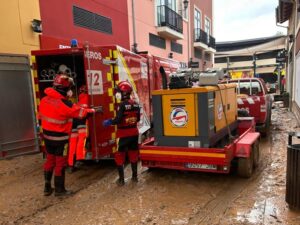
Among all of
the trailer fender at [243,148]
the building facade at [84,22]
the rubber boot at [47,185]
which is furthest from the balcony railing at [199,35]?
the rubber boot at [47,185]

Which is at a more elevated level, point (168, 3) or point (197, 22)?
point (168, 3)

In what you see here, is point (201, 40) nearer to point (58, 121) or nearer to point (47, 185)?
point (58, 121)

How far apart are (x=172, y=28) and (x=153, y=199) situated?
16.8 meters

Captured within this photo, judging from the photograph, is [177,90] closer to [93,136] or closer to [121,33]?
[93,136]

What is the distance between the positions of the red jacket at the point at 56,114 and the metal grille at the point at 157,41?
13.6 meters

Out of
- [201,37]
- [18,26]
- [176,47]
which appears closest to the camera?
[18,26]

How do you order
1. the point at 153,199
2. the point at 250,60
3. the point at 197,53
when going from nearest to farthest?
the point at 153,199, the point at 197,53, the point at 250,60

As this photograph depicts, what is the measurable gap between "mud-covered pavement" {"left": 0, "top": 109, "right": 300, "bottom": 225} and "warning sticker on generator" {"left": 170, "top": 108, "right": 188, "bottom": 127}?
107 cm

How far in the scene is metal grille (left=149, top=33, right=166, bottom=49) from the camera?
1812 cm

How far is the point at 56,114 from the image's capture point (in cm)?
498

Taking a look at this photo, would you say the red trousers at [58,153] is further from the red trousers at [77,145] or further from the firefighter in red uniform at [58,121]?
the red trousers at [77,145]

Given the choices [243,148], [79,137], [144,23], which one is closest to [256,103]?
[243,148]

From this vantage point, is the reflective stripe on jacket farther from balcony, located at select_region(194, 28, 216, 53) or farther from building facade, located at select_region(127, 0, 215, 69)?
balcony, located at select_region(194, 28, 216, 53)

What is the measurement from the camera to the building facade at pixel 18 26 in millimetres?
7852
